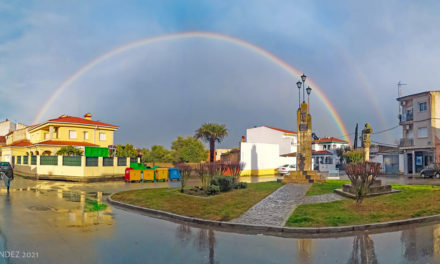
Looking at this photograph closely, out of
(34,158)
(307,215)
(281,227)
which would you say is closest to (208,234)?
(281,227)

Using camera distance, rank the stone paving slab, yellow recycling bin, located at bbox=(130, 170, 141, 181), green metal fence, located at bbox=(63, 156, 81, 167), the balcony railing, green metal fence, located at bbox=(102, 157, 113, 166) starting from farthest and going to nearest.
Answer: the balcony railing → green metal fence, located at bbox=(102, 157, 113, 166) → green metal fence, located at bbox=(63, 156, 81, 167) → yellow recycling bin, located at bbox=(130, 170, 141, 181) → the stone paving slab

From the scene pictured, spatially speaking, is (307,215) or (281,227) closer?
(281,227)

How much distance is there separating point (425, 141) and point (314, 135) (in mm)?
38249

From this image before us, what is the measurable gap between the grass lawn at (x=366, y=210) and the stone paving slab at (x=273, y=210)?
41cm

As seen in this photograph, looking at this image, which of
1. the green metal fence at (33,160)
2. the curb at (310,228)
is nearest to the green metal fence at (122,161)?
the green metal fence at (33,160)

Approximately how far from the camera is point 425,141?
43.2 meters

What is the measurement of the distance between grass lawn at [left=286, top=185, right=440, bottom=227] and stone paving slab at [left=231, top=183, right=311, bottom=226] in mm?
409

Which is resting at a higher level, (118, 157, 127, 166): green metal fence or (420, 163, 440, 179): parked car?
(118, 157, 127, 166): green metal fence

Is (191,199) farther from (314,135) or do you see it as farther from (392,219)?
(314,135)

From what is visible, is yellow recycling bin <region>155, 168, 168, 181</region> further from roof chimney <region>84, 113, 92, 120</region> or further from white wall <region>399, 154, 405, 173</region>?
white wall <region>399, 154, 405, 173</region>

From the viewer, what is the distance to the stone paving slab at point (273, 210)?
10.9m

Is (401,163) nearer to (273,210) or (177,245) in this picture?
(273,210)

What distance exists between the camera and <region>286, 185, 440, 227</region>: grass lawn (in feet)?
34.7

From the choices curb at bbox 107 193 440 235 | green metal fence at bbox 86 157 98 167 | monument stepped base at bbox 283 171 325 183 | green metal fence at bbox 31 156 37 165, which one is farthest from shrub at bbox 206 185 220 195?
green metal fence at bbox 31 156 37 165
